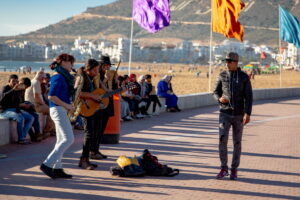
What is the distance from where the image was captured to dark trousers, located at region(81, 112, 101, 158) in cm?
898

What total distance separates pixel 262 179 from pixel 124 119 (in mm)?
8230

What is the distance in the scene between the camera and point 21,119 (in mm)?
11562

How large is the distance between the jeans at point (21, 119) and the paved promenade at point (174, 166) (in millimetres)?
281

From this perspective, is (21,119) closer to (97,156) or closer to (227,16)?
(97,156)

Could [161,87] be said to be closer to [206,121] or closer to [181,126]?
[206,121]

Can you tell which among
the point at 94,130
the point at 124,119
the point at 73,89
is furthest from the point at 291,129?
the point at 73,89

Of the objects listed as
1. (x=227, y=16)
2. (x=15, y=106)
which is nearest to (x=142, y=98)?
(x=15, y=106)

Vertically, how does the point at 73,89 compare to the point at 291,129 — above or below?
above

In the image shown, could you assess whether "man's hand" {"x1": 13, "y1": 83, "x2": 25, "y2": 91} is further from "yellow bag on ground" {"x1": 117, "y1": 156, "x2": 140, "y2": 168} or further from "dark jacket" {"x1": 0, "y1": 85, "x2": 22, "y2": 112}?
"yellow bag on ground" {"x1": 117, "y1": 156, "x2": 140, "y2": 168}

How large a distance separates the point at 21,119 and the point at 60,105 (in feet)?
12.7

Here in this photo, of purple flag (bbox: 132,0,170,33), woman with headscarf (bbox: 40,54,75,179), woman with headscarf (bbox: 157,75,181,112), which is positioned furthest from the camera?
purple flag (bbox: 132,0,170,33)

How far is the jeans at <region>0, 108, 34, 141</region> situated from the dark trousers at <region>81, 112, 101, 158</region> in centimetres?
251

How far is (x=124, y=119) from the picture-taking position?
16.5 m

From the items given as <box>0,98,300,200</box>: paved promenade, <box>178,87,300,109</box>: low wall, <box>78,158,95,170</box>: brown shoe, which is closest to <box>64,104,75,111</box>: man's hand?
<box>0,98,300,200</box>: paved promenade
